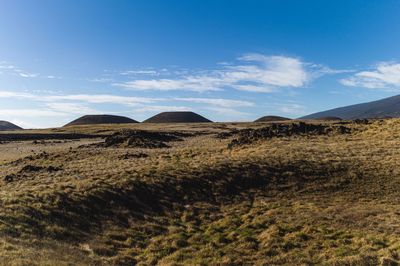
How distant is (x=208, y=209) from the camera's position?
26344 millimetres

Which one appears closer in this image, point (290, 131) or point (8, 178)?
point (8, 178)

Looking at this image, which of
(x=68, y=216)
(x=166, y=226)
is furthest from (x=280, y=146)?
(x=68, y=216)

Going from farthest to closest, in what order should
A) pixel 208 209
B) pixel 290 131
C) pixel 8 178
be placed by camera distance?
pixel 290 131
pixel 8 178
pixel 208 209

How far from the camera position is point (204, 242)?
20.5 m

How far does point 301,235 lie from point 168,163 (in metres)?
18.2

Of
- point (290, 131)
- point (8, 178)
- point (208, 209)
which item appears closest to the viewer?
point (208, 209)

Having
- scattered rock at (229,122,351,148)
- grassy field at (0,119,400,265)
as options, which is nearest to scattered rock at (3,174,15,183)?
grassy field at (0,119,400,265)

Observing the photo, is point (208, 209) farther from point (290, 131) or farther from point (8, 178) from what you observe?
point (290, 131)

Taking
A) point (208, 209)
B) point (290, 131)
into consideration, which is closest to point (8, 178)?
point (208, 209)

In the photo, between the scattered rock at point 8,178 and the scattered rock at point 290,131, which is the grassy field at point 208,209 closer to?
the scattered rock at point 8,178

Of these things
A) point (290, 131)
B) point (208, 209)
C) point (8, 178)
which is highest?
point (290, 131)

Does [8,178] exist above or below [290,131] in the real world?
below

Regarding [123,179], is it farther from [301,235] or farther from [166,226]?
[301,235]

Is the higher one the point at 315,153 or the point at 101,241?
the point at 315,153
